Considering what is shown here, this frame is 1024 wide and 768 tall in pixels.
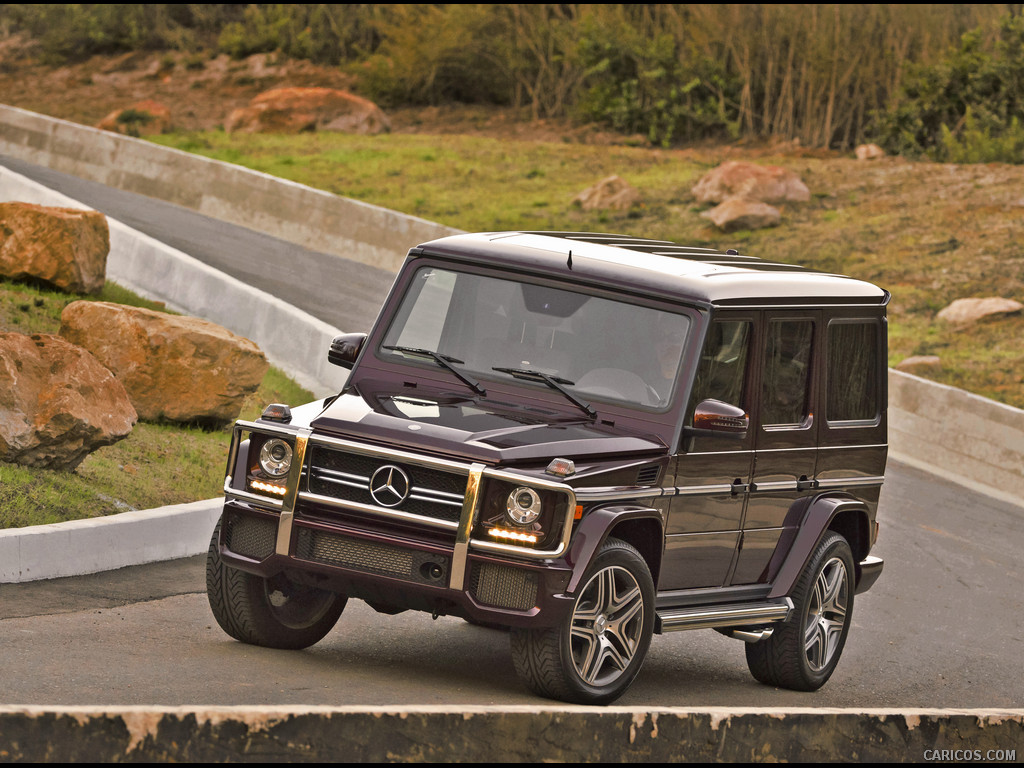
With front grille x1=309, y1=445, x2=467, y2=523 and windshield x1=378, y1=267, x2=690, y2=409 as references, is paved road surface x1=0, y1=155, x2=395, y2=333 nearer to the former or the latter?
windshield x1=378, y1=267, x2=690, y2=409

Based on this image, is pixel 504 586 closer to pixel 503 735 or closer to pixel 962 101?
pixel 503 735

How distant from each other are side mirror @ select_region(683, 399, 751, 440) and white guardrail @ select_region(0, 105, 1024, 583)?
13.5 feet

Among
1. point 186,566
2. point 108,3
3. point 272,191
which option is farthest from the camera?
point 108,3

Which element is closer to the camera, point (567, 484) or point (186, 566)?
point (567, 484)

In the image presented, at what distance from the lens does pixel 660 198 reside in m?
34.2

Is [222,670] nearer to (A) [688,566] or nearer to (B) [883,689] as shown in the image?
(A) [688,566]

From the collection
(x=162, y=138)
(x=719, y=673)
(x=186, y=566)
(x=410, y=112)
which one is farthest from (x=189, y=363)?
(x=410, y=112)

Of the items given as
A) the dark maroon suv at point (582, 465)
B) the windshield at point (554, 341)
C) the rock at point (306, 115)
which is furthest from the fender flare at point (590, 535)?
the rock at point (306, 115)

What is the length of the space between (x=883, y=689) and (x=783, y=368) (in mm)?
2047

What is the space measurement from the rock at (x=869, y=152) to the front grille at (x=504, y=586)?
1366 inches

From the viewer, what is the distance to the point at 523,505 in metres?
6.68

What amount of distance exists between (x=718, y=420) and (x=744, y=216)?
24727 mm

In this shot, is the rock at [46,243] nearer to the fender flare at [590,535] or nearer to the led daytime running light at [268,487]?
the led daytime running light at [268,487]

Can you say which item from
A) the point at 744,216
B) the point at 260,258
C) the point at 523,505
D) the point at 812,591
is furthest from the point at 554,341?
the point at 744,216
